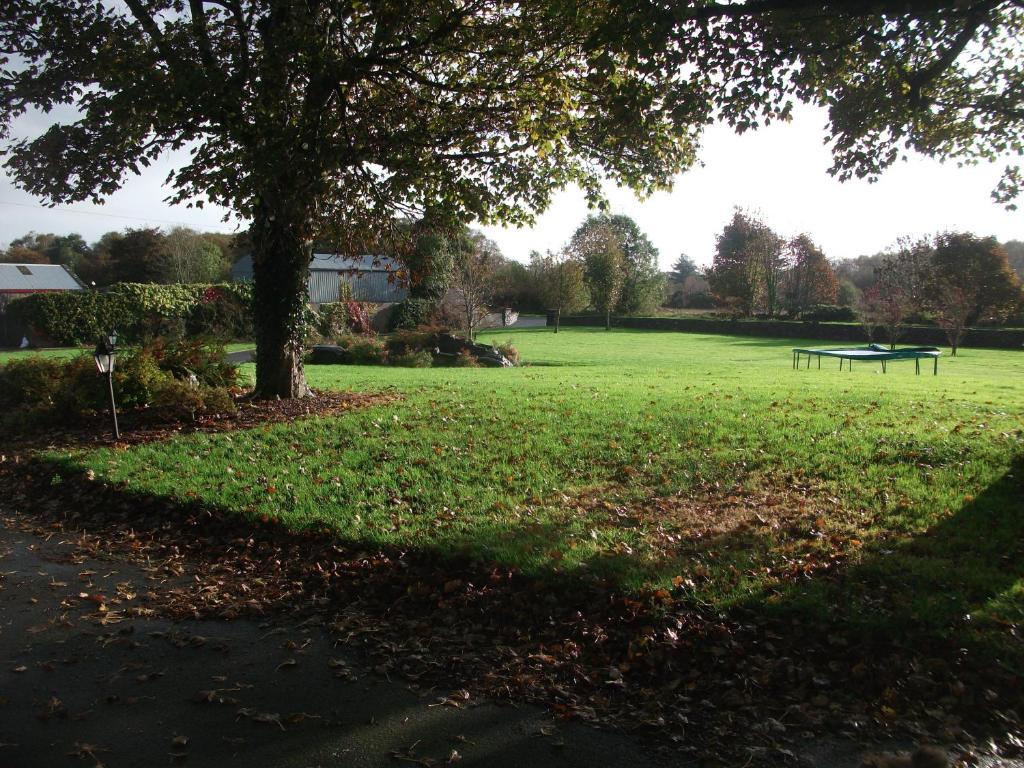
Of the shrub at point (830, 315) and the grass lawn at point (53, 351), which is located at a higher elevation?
the shrub at point (830, 315)

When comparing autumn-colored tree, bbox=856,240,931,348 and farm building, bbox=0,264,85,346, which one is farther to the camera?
farm building, bbox=0,264,85,346

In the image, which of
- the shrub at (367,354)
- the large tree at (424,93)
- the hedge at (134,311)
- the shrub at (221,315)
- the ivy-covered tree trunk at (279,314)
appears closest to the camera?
the large tree at (424,93)

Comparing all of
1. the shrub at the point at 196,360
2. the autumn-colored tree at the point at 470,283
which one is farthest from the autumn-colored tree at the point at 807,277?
the shrub at the point at 196,360

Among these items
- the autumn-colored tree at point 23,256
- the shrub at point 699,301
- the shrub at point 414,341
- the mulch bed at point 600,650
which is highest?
the autumn-colored tree at point 23,256

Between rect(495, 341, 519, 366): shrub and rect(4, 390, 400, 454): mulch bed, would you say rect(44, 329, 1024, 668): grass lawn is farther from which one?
rect(495, 341, 519, 366): shrub

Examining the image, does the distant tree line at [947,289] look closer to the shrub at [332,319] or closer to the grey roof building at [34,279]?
Result: the shrub at [332,319]

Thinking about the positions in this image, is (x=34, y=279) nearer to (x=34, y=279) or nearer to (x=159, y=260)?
(x=34, y=279)

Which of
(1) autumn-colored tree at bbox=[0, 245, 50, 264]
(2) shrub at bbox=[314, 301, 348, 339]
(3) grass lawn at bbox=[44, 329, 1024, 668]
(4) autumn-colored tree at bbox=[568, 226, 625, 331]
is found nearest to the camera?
(3) grass lawn at bbox=[44, 329, 1024, 668]

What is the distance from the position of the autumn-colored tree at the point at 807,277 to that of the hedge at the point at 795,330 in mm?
11529

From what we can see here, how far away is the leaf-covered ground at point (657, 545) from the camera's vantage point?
12.4 feet

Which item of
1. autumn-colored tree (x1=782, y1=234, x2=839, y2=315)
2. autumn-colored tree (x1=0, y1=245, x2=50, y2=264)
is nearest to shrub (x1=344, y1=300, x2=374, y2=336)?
autumn-colored tree (x1=782, y1=234, x2=839, y2=315)

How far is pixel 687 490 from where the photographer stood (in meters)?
6.81

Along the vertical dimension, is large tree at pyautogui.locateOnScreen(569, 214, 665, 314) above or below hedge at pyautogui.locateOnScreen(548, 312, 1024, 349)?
above

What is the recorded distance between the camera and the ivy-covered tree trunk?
38.6ft
